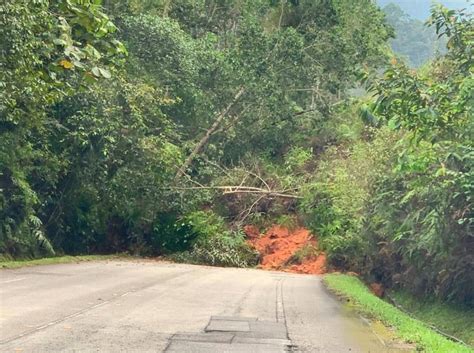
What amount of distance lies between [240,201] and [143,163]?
315 inches

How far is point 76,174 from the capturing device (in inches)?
1066

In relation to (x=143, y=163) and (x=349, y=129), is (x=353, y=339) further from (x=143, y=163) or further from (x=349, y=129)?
(x=349, y=129)

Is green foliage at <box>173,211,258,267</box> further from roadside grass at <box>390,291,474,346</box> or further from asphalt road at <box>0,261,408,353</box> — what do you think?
asphalt road at <box>0,261,408,353</box>

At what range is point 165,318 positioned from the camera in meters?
10.7

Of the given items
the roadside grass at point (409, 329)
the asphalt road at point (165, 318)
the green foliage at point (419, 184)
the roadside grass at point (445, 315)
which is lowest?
the roadside grass at point (445, 315)

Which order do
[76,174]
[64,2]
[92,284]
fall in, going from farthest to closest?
[76,174] < [92,284] < [64,2]

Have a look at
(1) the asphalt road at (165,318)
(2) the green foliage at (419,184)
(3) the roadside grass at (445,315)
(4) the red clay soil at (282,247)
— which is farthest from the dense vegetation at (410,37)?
(1) the asphalt road at (165,318)

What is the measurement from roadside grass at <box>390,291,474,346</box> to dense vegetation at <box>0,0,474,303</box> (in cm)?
41

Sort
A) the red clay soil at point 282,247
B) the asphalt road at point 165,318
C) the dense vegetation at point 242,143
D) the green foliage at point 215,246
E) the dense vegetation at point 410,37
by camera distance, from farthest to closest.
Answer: the dense vegetation at point 410,37
the red clay soil at point 282,247
the green foliage at point 215,246
the dense vegetation at point 242,143
the asphalt road at point 165,318

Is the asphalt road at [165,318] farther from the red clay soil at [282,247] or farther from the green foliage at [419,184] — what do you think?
the red clay soil at [282,247]

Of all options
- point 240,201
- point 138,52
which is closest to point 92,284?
point 138,52

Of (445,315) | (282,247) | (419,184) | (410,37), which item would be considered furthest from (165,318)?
(410,37)

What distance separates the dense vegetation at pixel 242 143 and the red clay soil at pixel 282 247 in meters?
0.95

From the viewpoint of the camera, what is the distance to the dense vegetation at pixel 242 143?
1483 centimetres
